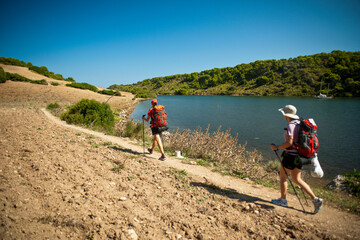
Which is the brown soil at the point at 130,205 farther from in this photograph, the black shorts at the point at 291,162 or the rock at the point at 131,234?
the black shorts at the point at 291,162

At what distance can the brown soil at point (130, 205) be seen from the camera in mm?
2680

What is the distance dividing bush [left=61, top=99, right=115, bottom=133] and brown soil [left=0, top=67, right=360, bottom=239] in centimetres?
754

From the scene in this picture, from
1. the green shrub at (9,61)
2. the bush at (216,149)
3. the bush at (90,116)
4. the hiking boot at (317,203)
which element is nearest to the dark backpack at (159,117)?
the bush at (216,149)

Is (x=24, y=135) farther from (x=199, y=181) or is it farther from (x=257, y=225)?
(x=257, y=225)

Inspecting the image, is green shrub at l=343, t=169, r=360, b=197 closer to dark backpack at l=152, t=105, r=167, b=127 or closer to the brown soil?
the brown soil

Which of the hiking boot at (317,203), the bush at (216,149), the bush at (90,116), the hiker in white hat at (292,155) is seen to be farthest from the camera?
the bush at (90,116)

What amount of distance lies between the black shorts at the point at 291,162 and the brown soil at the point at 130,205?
1.04 meters

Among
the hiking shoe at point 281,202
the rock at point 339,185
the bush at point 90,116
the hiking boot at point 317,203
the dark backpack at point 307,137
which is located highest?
the dark backpack at point 307,137

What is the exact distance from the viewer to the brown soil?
105 inches

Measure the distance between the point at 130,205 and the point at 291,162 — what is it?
3327 millimetres

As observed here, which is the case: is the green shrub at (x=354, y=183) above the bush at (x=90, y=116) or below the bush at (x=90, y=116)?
below

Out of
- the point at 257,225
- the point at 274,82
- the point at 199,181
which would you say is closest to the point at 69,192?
the point at 199,181

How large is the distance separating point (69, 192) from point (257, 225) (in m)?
3.61

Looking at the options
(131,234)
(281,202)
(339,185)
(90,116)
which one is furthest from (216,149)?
(90,116)
